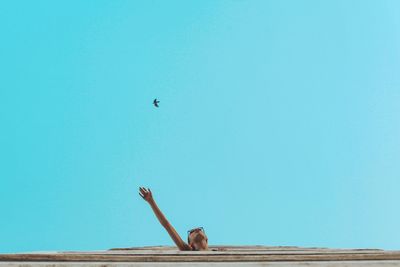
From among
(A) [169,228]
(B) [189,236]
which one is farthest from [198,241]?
(A) [169,228]

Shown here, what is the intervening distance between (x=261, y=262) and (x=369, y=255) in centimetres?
66

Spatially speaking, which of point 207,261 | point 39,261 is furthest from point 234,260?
point 39,261

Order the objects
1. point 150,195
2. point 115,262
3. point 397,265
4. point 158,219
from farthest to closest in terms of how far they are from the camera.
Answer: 1. point 158,219
2. point 150,195
3. point 115,262
4. point 397,265

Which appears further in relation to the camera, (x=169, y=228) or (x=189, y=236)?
(x=189, y=236)

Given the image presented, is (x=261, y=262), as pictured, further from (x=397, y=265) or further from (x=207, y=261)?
(x=397, y=265)

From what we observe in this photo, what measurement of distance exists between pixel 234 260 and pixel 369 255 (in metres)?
0.77

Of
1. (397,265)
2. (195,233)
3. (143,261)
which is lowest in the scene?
(397,265)

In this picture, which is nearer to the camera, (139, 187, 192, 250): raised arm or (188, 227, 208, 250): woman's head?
(139, 187, 192, 250): raised arm

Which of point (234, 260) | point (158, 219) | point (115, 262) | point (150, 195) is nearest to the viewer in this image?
point (115, 262)

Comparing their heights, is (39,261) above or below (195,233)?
below

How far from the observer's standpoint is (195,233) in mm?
4375

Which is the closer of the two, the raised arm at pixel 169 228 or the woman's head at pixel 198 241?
the raised arm at pixel 169 228

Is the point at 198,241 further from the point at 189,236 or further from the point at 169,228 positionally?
Result: the point at 169,228

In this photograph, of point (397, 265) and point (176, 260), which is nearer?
point (397, 265)
